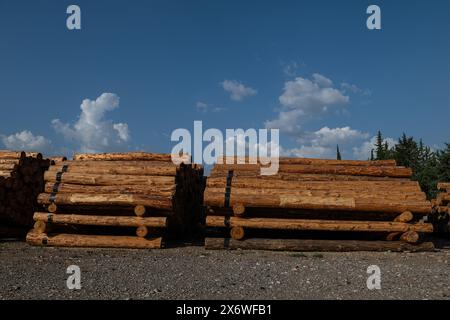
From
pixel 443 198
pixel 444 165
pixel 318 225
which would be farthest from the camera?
pixel 444 165

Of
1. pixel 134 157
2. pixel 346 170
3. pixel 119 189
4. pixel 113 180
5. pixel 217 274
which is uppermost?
pixel 134 157

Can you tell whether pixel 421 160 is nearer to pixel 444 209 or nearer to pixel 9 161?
pixel 444 209

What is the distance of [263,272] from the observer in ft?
27.8

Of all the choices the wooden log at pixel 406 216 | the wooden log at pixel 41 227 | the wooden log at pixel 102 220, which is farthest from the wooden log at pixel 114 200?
the wooden log at pixel 406 216

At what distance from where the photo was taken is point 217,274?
8.30 m

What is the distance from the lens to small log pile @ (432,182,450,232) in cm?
1485

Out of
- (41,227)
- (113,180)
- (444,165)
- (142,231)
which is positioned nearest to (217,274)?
(142,231)

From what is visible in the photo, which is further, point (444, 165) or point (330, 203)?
point (444, 165)

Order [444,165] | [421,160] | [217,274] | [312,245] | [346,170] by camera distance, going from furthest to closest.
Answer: [421,160], [444,165], [346,170], [312,245], [217,274]

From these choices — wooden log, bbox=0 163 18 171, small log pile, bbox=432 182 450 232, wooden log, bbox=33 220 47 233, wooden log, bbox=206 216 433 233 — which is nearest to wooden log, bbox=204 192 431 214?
wooden log, bbox=206 216 433 233

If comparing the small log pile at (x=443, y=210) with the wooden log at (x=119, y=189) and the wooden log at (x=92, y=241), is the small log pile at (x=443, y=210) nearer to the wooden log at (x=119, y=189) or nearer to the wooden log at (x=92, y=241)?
the wooden log at (x=119, y=189)

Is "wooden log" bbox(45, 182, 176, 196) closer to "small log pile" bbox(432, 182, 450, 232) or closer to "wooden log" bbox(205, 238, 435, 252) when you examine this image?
"wooden log" bbox(205, 238, 435, 252)

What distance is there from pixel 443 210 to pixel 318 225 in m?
6.14

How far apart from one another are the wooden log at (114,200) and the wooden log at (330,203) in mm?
1928
